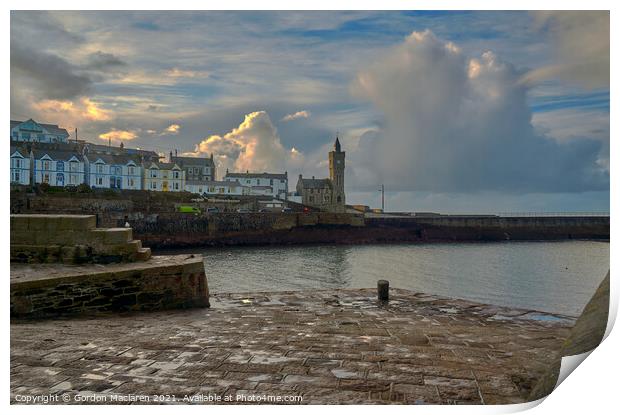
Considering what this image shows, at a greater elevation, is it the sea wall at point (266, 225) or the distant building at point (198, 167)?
the distant building at point (198, 167)

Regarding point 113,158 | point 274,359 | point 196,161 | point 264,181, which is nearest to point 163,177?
point 113,158

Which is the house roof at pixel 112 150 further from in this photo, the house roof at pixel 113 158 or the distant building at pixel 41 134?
the distant building at pixel 41 134

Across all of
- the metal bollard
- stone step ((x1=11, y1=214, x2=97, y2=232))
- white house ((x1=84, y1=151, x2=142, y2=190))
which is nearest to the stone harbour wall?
stone step ((x1=11, y1=214, x2=97, y2=232))

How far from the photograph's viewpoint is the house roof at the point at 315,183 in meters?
80.9

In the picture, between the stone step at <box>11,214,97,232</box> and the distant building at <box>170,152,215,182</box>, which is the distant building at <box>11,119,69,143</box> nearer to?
the stone step at <box>11,214,97,232</box>

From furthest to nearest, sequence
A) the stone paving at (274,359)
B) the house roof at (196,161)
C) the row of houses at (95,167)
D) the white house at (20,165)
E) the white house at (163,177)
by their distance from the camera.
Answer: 1. the house roof at (196,161)
2. the white house at (163,177)
3. the row of houses at (95,167)
4. the white house at (20,165)
5. the stone paving at (274,359)

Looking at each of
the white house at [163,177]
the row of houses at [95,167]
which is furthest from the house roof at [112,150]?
the white house at [163,177]

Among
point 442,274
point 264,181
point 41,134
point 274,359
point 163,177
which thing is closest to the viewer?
point 274,359

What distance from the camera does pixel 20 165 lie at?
35.8 meters

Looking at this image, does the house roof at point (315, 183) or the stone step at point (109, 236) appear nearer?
the stone step at point (109, 236)

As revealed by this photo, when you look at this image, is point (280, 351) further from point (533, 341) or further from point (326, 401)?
point (533, 341)

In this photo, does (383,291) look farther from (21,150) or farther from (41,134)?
(21,150)

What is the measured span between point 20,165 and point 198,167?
47.4 meters

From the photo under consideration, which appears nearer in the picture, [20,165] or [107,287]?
[107,287]
